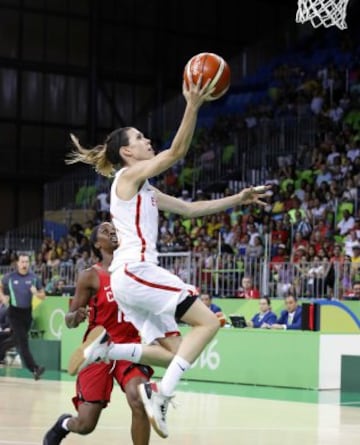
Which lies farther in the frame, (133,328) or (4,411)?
(4,411)

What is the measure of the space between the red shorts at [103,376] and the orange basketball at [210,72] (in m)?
2.26

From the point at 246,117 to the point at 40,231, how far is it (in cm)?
753

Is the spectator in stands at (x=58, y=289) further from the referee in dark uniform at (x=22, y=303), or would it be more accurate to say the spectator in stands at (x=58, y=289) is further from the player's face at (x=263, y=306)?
the player's face at (x=263, y=306)

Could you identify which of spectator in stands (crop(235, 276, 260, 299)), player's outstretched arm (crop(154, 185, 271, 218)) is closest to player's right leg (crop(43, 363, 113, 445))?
player's outstretched arm (crop(154, 185, 271, 218))

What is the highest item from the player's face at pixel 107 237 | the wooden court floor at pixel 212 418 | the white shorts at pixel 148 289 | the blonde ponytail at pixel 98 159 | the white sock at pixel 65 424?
the blonde ponytail at pixel 98 159

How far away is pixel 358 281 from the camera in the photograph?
64.5 ft

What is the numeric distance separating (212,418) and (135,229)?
5.52 metres

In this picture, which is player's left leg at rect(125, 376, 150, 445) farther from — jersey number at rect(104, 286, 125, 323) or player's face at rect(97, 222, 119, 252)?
player's face at rect(97, 222, 119, 252)

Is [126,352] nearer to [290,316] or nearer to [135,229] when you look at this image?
[135,229]

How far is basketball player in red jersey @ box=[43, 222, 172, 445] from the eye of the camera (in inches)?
329

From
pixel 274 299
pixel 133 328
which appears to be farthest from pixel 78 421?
pixel 274 299

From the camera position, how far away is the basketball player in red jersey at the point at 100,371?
836cm

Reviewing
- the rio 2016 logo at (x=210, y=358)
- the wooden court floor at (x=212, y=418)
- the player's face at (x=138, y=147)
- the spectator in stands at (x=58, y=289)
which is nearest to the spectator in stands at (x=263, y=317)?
the rio 2016 logo at (x=210, y=358)

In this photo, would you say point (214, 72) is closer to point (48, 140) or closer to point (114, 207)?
point (114, 207)
